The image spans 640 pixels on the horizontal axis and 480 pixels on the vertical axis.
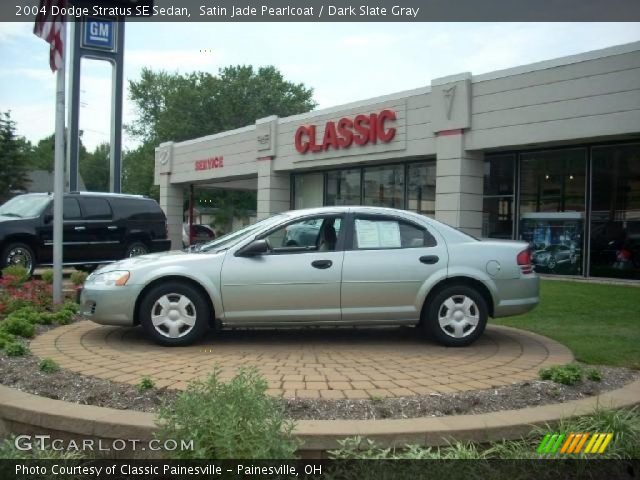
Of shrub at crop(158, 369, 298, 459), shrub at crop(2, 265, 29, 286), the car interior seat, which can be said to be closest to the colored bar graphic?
shrub at crop(158, 369, 298, 459)

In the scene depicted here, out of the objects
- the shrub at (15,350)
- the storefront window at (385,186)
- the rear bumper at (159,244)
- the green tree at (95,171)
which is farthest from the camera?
the green tree at (95,171)

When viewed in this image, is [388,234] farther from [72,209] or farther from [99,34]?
[99,34]

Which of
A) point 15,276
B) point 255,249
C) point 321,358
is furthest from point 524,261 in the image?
point 15,276

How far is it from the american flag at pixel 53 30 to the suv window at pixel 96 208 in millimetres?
6054

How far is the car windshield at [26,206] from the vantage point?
12.8m

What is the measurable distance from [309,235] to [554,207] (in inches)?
427

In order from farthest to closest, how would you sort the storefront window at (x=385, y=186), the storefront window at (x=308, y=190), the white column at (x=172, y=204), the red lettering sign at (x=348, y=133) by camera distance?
the white column at (x=172, y=204) < the storefront window at (x=308, y=190) < the storefront window at (x=385, y=186) < the red lettering sign at (x=348, y=133)

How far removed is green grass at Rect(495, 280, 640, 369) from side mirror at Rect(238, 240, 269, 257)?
10.2ft

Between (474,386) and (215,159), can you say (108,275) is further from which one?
(215,159)

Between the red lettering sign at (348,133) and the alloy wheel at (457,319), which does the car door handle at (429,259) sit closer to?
the alloy wheel at (457,319)

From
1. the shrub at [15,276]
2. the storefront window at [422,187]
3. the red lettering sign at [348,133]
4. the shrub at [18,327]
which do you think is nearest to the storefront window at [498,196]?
the storefront window at [422,187]

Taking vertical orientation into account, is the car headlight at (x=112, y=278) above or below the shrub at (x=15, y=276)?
above

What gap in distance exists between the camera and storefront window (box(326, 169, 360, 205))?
20953 mm

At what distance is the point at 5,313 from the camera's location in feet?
24.2
